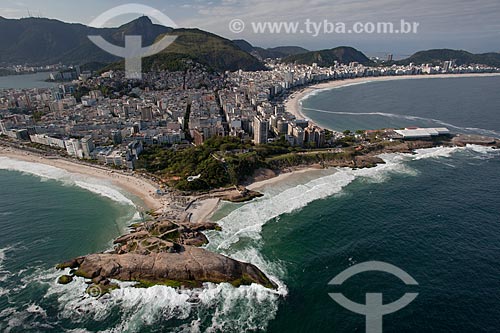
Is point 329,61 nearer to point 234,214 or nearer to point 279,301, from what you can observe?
point 234,214

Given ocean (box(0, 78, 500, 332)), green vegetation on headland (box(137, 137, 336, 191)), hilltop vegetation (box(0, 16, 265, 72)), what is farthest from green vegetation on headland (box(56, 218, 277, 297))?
hilltop vegetation (box(0, 16, 265, 72))

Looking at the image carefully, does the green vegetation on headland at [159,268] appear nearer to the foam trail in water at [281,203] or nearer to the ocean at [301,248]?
the ocean at [301,248]

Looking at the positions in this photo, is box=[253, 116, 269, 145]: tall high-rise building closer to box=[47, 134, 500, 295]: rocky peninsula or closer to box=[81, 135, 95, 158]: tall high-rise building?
box=[47, 134, 500, 295]: rocky peninsula

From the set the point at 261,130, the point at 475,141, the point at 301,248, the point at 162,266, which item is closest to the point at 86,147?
the point at 261,130

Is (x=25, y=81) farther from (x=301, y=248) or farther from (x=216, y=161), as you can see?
(x=301, y=248)

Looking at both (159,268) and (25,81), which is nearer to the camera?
(159,268)

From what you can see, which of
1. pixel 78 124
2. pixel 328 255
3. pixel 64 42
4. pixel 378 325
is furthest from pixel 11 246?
pixel 64 42

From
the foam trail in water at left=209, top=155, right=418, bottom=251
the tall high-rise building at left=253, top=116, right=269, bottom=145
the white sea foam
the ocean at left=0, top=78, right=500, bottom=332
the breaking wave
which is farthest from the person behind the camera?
the tall high-rise building at left=253, top=116, right=269, bottom=145
